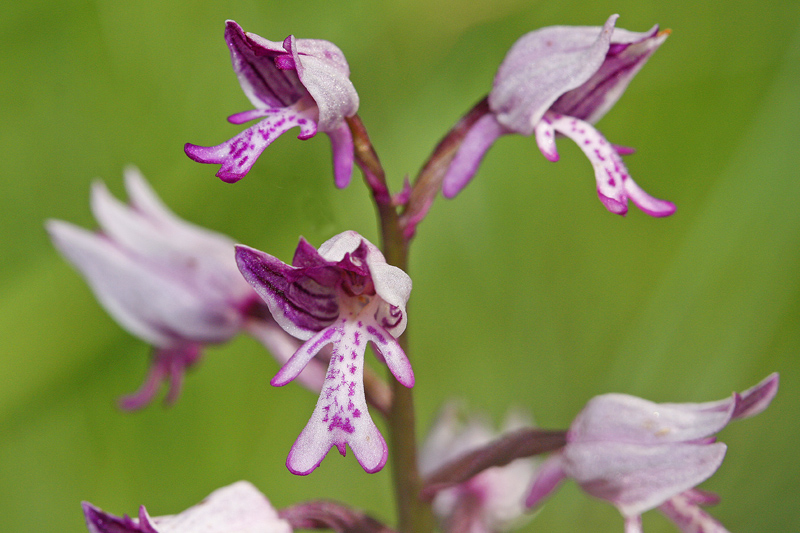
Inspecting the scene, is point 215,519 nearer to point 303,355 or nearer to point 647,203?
point 303,355

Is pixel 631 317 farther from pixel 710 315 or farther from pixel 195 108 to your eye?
pixel 195 108

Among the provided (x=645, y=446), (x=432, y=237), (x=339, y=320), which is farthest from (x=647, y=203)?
(x=432, y=237)

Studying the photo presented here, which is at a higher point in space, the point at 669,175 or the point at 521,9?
the point at 521,9

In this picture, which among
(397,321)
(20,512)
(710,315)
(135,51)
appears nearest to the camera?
(397,321)

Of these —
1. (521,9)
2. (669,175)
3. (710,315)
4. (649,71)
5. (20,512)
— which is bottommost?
(20,512)

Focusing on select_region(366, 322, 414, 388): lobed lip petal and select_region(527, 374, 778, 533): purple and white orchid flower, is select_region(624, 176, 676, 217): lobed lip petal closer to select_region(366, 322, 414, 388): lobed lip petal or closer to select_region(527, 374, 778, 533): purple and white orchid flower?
select_region(527, 374, 778, 533): purple and white orchid flower

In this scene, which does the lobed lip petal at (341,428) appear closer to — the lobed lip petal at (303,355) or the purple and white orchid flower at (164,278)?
the lobed lip petal at (303,355)

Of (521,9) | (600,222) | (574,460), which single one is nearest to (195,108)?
(521,9)

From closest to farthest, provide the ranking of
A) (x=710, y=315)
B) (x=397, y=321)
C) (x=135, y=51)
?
(x=397, y=321)
(x=710, y=315)
(x=135, y=51)
